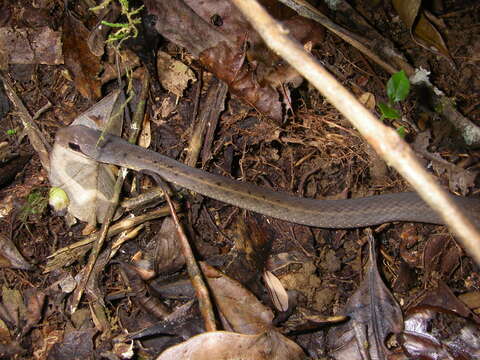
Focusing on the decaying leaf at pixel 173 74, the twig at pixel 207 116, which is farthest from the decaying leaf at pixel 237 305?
the decaying leaf at pixel 173 74

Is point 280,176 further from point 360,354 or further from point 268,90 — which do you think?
point 360,354

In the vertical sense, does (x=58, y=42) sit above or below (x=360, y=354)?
above

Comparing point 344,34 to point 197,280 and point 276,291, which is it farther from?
point 197,280

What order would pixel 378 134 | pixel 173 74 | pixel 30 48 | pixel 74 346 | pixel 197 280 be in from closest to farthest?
pixel 378 134 < pixel 197 280 < pixel 74 346 < pixel 173 74 < pixel 30 48

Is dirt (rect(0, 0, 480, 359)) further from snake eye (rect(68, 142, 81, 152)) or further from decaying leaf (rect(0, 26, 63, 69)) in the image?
snake eye (rect(68, 142, 81, 152))

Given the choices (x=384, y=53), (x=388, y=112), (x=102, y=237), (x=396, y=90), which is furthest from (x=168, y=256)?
(x=384, y=53)

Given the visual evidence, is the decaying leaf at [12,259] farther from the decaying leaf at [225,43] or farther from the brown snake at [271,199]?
the decaying leaf at [225,43]

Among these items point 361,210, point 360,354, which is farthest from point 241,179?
point 360,354

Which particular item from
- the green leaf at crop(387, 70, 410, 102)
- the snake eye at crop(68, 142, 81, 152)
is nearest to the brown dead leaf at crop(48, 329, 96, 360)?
the snake eye at crop(68, 142, 81, 152)
